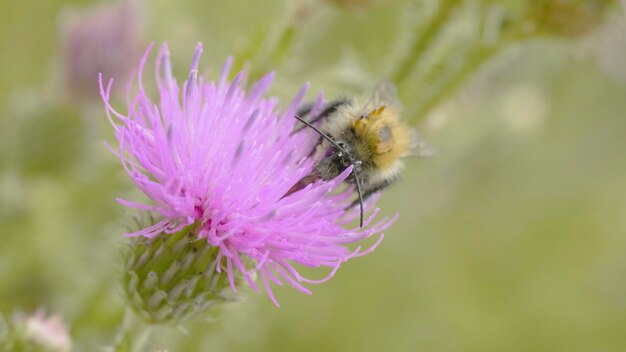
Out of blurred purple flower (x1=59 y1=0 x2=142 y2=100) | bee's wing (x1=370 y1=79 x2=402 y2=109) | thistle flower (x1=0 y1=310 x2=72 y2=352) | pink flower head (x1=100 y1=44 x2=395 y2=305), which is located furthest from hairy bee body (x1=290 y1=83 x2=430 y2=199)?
blurred purple flower (x1=59 y1=0 x2=142 y2=100)

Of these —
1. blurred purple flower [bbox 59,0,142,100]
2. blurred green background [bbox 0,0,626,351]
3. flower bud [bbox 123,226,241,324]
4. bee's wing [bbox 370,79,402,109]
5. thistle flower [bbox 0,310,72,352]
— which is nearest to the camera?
flower bud [bbox 123,226,241,324]

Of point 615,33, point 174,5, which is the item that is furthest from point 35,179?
point 615,33

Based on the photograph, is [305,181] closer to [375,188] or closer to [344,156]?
[344,156]

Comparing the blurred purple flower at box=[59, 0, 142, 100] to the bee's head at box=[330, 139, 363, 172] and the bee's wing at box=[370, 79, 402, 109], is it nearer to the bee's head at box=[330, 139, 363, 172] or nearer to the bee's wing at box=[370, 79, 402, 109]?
the bee's wing at box=[370, 79, 402, 109]

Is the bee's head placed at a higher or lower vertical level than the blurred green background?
lower

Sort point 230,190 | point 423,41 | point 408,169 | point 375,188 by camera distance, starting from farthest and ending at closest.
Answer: point 408,169 → point 423,41 → point 375,188 → point 230,190

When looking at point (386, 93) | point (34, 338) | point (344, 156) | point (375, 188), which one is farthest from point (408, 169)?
point (34, 338)

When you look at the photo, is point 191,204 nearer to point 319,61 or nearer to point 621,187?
point 319,61
